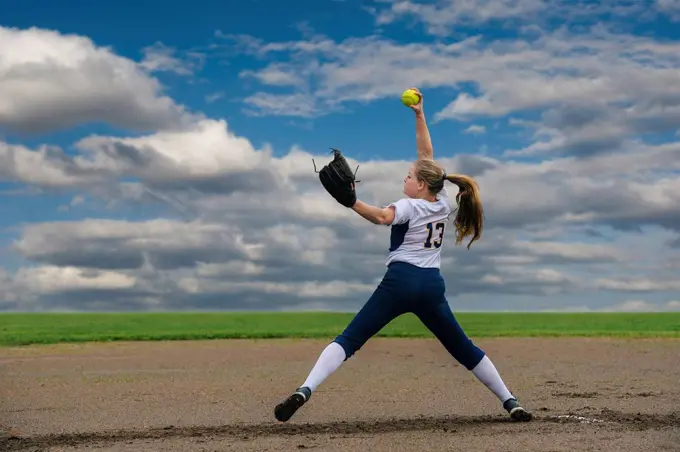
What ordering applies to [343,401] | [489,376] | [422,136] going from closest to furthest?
1. [489,376]
2. [422,136]
3. [343,401]

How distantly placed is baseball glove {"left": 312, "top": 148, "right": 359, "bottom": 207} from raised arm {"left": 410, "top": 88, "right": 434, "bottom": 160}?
109 centimetres

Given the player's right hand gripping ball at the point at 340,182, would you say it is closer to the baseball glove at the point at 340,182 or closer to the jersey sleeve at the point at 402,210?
the baseball glove at the point at 340,182

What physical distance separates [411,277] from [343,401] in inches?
103

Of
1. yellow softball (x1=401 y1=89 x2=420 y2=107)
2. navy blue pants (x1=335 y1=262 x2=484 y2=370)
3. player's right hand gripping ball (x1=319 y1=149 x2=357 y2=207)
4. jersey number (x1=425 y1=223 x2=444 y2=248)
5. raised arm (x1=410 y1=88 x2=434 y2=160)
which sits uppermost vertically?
yellow softball (x1=401 y1=89 x2=420 y2=107)

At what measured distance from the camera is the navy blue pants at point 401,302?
20.8 feet

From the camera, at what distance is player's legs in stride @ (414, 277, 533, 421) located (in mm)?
6445

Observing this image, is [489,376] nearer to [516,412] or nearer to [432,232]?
[516,412]

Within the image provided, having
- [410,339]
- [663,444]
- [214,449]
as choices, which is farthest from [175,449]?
[410,339]

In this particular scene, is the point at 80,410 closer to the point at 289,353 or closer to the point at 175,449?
the point at 175,449

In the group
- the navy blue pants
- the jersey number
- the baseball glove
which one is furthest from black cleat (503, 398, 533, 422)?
the baseball glove

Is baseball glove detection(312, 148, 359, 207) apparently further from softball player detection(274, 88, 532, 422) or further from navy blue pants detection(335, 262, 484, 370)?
navy blue pants detection(335, 262, 484, 370)

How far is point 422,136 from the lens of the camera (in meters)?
7.12

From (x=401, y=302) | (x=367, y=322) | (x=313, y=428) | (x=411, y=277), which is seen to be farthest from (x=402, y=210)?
(x=313, y=428)

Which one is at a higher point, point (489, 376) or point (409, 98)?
point (409, 98)
